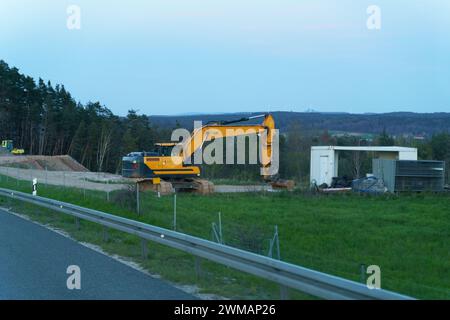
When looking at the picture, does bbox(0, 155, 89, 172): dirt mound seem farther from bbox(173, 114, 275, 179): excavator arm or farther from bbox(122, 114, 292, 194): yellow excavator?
bbox(173, 114, 275, 179): excavator arm

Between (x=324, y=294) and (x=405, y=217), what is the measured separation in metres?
18.5

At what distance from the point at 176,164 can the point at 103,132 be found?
41.8m

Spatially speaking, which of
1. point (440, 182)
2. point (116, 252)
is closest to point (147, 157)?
point (440, 182)

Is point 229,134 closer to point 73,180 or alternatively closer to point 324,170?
point 324,170

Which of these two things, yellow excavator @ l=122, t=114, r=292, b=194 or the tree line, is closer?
yellow excavator @ l=122, t=114, r=292, b=194

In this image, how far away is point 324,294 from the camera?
6957 mm

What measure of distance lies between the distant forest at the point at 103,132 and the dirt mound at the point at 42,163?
177 inches

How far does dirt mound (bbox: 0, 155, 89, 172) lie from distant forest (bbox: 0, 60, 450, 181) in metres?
4.50

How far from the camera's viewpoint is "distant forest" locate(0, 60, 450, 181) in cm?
7969

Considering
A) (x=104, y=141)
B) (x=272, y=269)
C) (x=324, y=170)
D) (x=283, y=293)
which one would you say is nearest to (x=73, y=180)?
(x=324, y=170)

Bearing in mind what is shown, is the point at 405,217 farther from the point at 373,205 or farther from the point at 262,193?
the point at 262,193

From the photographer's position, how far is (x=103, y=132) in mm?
76438

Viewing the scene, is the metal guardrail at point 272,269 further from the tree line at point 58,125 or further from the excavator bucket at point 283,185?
the tree line at point 58,125

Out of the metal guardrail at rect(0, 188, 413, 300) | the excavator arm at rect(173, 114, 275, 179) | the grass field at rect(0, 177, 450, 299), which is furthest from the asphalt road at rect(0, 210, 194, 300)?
the excavator arm at rect(173, 114, 275, 179)
